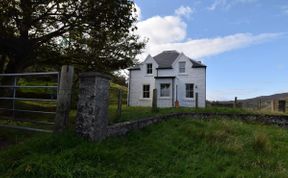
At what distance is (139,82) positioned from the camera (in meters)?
29.0

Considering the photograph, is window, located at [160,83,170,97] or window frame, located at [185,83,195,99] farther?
window frame, located at [185,83,195,99]

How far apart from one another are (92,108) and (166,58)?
2553 centimetres

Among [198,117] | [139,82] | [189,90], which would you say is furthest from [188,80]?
[198,117]

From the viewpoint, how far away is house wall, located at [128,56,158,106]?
28.5 m

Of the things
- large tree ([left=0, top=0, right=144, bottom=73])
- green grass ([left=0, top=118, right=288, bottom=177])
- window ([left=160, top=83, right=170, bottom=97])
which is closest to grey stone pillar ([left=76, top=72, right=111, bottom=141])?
green grass ([left=0, top=118, right=288, bottom=177])

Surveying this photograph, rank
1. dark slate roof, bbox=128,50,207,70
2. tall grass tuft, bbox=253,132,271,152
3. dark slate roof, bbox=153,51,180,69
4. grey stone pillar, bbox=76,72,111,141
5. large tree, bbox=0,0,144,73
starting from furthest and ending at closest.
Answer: dark slate roof, bbox=153,51,180,69 → dark slate roof, bbox=128,50,207,70 → large tree, bbox=0,0,144,73 → tall grass tuft, bbox=253,132,271,152 → grey stone pillar, bbox=76,72,111,141

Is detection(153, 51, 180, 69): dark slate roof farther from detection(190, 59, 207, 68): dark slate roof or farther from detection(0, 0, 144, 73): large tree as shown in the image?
detection(0, 0, 144, 73): large tree

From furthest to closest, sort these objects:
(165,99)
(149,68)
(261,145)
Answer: (149,68) → (165,99) → (261,145)

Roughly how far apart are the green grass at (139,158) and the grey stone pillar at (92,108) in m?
0.23

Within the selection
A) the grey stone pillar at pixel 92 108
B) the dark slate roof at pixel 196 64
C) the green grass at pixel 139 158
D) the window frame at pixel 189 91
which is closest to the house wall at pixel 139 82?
the window frame at pixel 189 91

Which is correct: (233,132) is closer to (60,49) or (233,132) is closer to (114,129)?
(114,129)

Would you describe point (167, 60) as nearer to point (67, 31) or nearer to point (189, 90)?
point (189, 90)

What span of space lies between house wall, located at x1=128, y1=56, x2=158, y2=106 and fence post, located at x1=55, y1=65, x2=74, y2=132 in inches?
878

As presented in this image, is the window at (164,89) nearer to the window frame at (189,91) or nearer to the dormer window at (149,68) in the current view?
the window frame at (189,91)
